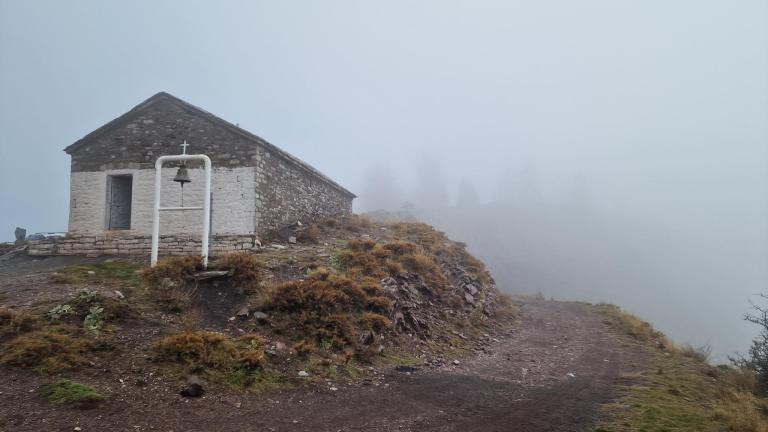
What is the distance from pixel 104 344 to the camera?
725 centimetres

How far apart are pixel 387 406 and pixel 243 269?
18.3 feet

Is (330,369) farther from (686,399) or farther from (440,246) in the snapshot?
(440,246)

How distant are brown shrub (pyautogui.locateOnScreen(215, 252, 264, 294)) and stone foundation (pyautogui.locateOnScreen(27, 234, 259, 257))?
3.80 metres

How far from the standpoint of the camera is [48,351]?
260 inches

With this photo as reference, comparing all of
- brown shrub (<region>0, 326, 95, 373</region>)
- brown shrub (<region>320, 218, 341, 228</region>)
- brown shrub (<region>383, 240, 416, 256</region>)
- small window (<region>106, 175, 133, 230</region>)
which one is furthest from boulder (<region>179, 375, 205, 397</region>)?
brown shrub (<region>320, 218, 341, 228</region>)

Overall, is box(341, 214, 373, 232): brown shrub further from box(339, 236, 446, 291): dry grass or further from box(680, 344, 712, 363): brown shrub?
box(680, 344, 712, 363): brown shrub

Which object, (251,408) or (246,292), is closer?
(251,408)

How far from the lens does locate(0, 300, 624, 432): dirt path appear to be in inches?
211

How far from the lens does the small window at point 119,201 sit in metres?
16.0

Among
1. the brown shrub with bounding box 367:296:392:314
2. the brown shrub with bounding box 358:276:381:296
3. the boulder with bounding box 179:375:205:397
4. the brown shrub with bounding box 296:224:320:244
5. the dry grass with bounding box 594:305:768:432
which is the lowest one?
the dry grass with bounding box 594:305:768:432

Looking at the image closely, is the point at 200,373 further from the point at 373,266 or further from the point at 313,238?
the point at 313,238

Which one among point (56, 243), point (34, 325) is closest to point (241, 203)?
point (56, 243)

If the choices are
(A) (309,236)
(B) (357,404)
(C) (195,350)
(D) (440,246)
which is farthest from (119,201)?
(B) (357,404)

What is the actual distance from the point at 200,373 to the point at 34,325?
337 centimetres
